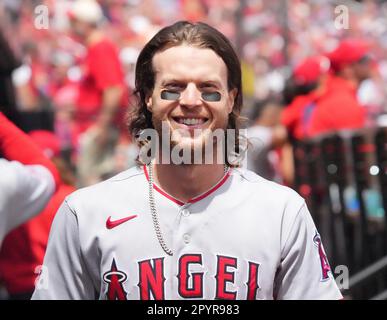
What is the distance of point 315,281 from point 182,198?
0.46m

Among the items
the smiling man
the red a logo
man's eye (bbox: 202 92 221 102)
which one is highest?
man's eye (bbox: 202 92 221 102)

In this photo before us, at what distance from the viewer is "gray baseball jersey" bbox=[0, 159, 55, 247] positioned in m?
3.10

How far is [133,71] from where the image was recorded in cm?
725

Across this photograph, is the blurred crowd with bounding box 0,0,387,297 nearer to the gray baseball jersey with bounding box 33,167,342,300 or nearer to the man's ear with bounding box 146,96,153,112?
the man's ear with bounding box 146,96,153,112

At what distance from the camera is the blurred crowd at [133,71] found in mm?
6285

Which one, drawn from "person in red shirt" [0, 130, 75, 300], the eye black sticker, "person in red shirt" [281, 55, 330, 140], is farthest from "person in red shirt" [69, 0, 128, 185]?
the eye black sticker

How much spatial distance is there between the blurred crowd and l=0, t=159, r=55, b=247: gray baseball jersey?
0.78 metres

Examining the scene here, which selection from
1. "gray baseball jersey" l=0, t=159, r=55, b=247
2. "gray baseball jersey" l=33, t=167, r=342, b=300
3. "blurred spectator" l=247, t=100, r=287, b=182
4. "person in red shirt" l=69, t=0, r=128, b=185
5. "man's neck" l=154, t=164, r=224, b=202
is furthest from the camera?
"person in red shirt" l=69, t=0, r=128, b=185

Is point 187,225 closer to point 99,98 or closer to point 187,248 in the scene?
point 187,248

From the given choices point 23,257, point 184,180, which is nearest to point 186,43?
point 184,180

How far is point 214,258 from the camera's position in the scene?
96.0 inches

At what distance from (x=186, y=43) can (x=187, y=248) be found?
23.1 inches

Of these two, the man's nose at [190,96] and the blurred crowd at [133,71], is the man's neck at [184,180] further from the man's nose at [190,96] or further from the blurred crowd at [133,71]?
the blurred crowd at [133,71]

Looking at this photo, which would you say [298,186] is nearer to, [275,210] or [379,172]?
[379,172]
